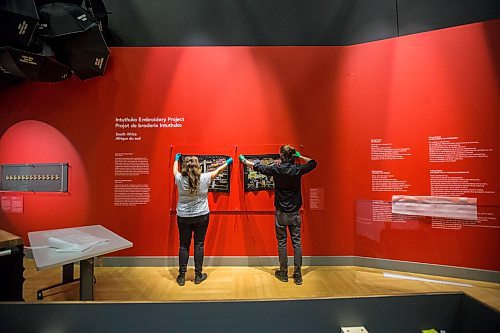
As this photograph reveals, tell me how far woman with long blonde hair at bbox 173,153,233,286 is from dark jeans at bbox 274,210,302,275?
2.95ft

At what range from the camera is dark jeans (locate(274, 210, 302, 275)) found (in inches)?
137

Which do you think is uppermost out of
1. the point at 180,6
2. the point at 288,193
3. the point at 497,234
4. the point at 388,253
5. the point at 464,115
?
the point at 180,6

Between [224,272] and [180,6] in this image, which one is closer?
[224,272]

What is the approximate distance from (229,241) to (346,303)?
2917 millimetres

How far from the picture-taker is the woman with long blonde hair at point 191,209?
3402mm

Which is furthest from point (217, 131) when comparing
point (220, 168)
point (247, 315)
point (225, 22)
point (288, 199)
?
point (247, 315)

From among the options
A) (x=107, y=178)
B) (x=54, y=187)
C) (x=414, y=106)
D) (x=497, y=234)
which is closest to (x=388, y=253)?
(x=497, y=234)

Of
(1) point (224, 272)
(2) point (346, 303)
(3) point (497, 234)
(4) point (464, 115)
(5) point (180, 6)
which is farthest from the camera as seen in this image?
(5) point (180, 6)

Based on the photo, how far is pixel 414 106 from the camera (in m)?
3.62

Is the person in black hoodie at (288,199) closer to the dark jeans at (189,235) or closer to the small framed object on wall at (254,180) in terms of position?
the small framed object on wall at (254,180)

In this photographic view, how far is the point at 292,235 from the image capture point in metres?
3.54

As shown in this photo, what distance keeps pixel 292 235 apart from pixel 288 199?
0.45 metres

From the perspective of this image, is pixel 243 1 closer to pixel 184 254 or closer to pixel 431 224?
pixel 184 254

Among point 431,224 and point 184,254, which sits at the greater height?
point 431,224
